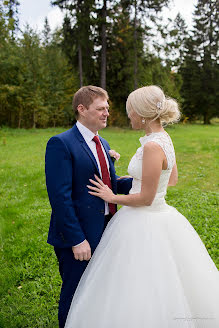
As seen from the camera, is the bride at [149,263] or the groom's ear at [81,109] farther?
the groom's ear at [81,109]

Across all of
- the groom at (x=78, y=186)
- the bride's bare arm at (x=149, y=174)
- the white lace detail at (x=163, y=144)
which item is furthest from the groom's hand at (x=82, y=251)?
the white lace detail at (x=163, y=144)

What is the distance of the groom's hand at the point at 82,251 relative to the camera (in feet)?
7.82

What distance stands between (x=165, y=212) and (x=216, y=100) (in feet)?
129

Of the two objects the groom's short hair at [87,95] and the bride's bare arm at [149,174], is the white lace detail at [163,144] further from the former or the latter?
the groom's short hair at [87,95]

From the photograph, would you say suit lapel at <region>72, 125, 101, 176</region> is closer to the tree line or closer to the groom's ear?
the groom's ear

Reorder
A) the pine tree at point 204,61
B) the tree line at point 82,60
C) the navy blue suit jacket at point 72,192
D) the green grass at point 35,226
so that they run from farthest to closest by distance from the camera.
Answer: the pine tree at point 204,61 → the tree line at point 82,60 → the green grass at point 35,226 → the navy blue suit jacket at point 72,192

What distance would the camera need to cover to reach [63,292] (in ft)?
8.70

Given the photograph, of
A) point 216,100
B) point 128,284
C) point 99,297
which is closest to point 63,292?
point 99,297

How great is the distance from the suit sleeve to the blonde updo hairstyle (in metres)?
0.66

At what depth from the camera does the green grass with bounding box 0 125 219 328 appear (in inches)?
142

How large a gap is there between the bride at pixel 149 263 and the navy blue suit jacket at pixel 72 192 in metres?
0.12

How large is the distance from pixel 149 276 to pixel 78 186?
899mm

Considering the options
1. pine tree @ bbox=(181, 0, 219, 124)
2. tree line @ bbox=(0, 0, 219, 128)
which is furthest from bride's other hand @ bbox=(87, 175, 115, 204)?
pine tree @ bbox=(181, 0, 219, 124)

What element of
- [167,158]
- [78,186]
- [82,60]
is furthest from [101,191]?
[82,60]
